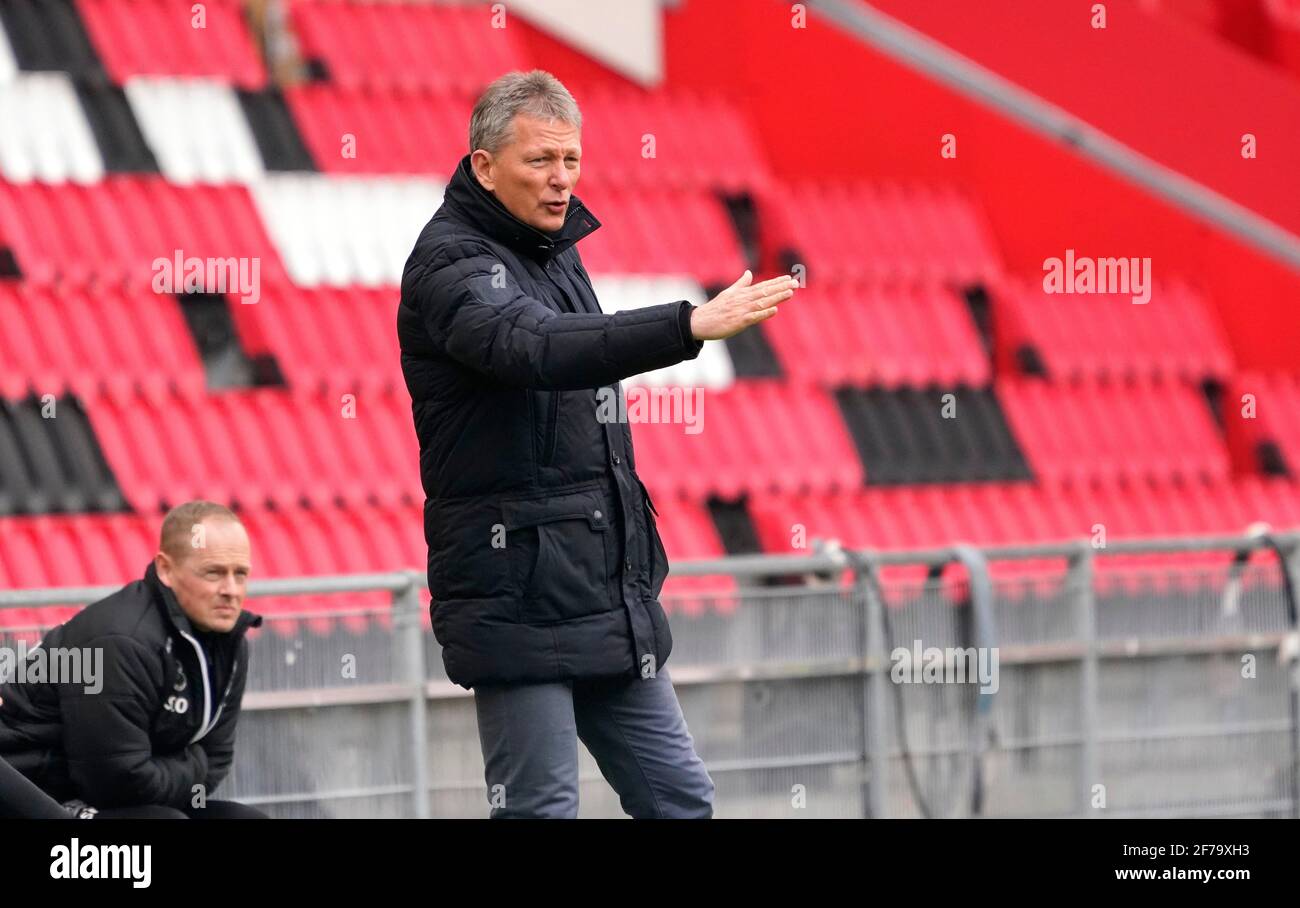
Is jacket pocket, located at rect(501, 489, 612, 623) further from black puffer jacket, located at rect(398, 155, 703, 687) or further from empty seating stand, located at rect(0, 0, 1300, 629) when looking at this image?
empty seating stand, located at rect(0, 0, 1300, 629)

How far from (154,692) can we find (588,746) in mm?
1253

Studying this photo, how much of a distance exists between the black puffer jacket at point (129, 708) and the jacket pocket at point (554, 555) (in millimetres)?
1376

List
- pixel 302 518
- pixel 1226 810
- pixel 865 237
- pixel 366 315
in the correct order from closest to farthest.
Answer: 1. pixel 1226 810
2. pixel 302 518
3. pixel 366 315
4. pixel 865 237

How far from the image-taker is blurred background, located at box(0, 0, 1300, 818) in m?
7.17

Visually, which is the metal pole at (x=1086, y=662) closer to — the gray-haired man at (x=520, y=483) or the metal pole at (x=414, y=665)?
the metal pole at (x=414, y=665)

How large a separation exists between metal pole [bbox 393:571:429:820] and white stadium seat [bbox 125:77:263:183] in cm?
589

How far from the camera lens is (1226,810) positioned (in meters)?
7.50

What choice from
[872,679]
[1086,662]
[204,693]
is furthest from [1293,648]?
[204,693]

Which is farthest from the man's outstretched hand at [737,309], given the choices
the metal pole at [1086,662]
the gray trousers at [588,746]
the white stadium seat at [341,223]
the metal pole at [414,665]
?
the white stadium seat at [341,223]

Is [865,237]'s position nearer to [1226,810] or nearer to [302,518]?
[302,518]

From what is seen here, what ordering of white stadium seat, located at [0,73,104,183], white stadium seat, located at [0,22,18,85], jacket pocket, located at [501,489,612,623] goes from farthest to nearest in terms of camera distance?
white stadium seat, located at [0,22,18,85] → white stadium seat, located at [0,73,104,183] → jacket pocket, located at [501,489,612,623]

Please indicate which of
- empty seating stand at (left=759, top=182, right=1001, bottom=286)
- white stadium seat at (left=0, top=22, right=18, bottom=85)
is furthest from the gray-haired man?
empty seating stand at (left=759, top=182, right=1001, bottom=286)
